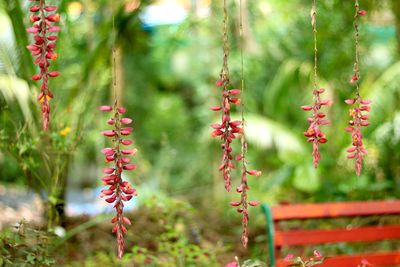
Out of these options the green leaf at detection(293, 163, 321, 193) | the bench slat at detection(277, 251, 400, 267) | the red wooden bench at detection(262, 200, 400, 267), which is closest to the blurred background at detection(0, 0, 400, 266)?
the green leaf at detection(293, 163, 321, 193)

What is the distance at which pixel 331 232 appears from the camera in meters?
4.21

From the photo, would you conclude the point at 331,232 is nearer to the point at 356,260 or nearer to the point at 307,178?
the point at 356,260

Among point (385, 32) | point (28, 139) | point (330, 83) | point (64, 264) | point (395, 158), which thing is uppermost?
point (385, 32)

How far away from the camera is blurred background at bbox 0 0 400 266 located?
14.5ft

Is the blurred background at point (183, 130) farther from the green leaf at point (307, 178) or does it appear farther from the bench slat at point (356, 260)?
the bench slat at point (356, 260)

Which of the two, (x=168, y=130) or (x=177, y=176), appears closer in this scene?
(x=177, y=176)

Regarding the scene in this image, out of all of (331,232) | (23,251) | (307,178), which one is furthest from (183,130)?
(23,251)

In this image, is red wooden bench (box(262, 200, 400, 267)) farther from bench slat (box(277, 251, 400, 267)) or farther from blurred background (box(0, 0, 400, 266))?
blurred background (box(0, 0, 400, 266))

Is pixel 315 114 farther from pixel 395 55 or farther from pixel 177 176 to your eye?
pixel 177 176

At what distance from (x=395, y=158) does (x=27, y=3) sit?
3263 mm

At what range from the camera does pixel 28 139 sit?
4.25 m

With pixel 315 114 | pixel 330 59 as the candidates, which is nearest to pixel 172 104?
pixel 330 59

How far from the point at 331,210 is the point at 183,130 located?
275 inches

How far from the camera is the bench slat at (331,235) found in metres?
4.11
